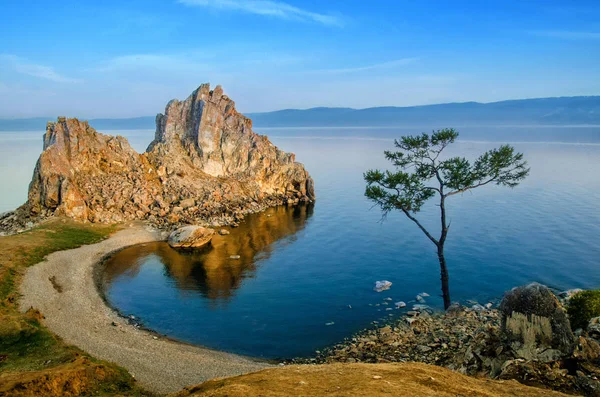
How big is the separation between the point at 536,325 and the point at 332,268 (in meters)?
29.8

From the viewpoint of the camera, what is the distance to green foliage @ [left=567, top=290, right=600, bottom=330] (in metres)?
26.2

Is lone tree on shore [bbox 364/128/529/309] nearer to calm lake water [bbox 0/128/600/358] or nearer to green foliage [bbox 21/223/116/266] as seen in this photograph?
calm lake water [bbox 0/128/600/358]

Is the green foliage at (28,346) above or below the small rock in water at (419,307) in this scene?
above

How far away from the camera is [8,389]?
1973cm

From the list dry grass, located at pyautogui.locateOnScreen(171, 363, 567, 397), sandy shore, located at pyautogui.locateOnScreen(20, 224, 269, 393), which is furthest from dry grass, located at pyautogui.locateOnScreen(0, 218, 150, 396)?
dry grass, located at pyautogui.locateOnScreen(171, 363, 567, 397)

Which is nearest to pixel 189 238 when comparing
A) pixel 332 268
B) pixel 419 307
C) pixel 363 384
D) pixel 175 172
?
Result: pixel 332 268

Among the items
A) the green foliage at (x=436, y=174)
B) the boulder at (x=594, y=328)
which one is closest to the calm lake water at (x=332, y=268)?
the green foliage at (x=436, y=174)

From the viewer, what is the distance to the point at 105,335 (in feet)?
112

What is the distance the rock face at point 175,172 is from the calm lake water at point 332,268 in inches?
430

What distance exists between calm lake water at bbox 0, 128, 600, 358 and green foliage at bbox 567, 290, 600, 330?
13192 mm

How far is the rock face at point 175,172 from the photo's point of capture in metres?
66.5

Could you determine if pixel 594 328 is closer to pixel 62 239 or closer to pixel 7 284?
pixel 7 284

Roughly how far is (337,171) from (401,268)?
79.3 metres

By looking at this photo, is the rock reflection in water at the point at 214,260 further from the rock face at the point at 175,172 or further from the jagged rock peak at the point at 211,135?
the jagged rock peak at the point at 211,135
